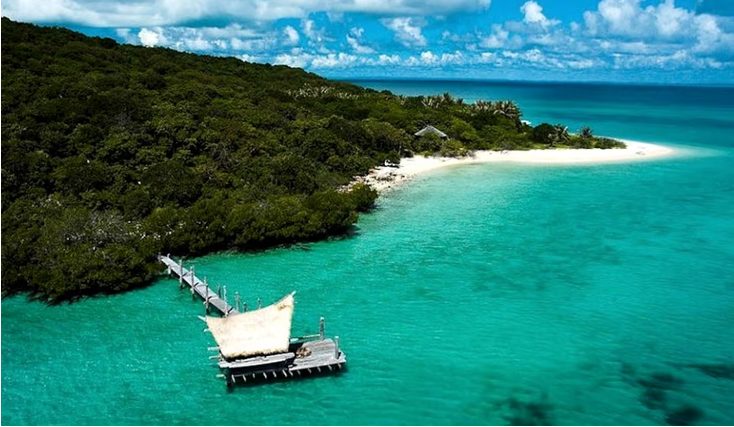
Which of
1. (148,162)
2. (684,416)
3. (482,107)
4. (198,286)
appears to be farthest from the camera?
(482,107)

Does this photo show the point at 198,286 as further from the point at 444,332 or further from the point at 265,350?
the point at 444,332

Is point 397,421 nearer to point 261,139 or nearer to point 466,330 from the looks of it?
point 466,330

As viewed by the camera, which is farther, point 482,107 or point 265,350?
point 482,107

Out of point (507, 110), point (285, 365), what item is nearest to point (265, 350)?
point (285, 365)

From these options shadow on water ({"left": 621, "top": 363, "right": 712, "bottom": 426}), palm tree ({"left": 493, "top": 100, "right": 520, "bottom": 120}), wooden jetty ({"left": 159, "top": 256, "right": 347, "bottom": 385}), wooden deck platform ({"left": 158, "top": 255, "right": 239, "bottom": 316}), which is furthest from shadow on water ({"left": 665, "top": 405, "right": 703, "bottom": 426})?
palm tree ({"left": 493, "top": 100, "right": 520, "bottom": 120})

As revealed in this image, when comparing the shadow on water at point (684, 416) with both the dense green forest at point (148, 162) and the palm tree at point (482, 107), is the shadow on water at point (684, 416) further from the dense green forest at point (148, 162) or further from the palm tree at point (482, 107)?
the palm tree at point (482, 107)

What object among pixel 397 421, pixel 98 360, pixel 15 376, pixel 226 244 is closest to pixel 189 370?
pixel 98 360

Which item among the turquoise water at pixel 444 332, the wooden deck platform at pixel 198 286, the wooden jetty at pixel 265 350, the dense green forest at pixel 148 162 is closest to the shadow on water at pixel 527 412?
the turquoise water at pixel 444 332
